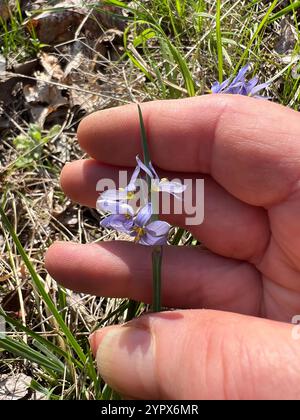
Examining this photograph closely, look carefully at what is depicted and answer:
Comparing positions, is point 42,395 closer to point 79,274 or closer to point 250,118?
point 79,274

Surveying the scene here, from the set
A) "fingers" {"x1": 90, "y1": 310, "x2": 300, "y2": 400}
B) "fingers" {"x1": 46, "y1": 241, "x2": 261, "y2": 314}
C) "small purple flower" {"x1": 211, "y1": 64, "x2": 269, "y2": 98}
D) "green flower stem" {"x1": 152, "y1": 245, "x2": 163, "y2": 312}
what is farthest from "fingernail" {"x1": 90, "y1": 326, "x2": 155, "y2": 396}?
"small purple flower" {"x1": 211, "y1": 64, "x2": 269, "y2": 98}

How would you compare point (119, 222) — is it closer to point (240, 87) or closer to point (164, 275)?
point (164, 275)

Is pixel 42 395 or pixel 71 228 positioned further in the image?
pixel 71 228

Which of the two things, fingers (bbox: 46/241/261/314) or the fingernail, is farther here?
fingers (bbox: 46/241/261/314)

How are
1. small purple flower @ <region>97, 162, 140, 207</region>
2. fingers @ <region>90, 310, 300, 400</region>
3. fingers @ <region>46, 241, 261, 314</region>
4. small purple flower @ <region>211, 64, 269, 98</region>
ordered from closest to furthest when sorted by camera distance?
1. fingers @ <region>90, 310, 300, 400</region>
2. small purple flower @ <region>97, 162, 140, 207</region>
3. fingers @ <region>46, 241, 261, 314</region>
4. small purple flower @ <region>211, 64, 269, 98</region>

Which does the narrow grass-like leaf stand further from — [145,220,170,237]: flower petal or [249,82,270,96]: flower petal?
[249,82,270,96]: flower petal
